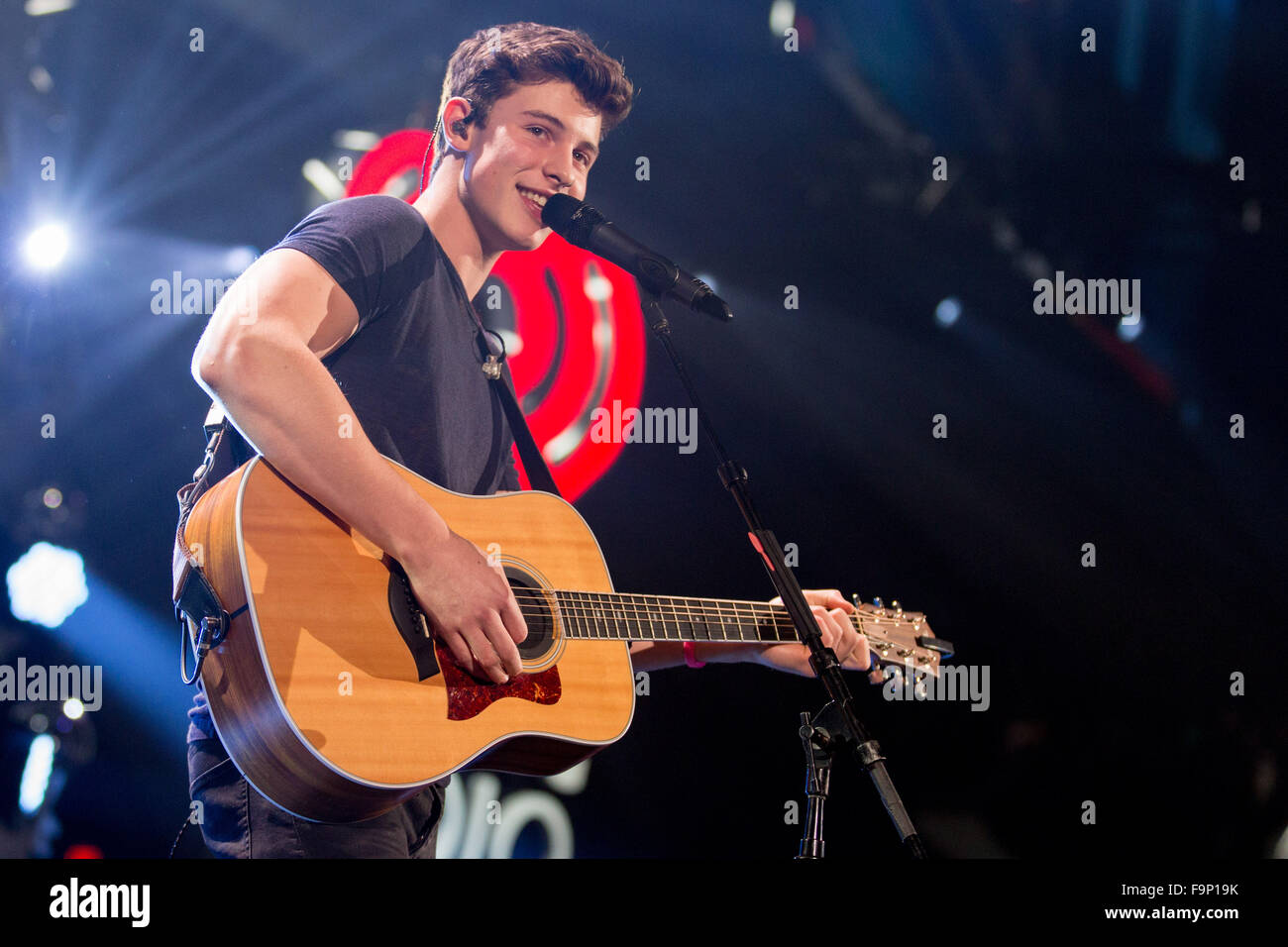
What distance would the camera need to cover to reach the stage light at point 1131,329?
134 inches

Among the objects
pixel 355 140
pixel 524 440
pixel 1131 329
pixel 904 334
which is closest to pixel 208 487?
pixel 524 440

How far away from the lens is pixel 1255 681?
3320 millimetres

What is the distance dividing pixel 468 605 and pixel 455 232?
1.05 metres

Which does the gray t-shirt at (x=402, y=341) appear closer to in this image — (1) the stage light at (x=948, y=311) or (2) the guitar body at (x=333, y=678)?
(2) the guitar body at (x=333, y=678)

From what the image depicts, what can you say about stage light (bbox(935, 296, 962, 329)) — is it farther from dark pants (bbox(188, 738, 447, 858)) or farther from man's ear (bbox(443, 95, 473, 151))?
dark pants (bbox(188, 738, 447, 858))

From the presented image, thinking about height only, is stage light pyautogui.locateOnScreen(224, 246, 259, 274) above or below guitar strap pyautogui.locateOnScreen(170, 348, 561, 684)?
above

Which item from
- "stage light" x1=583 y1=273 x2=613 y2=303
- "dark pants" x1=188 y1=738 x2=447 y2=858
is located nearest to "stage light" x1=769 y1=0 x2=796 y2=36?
"stage light" x1=583 y1=273 x2=613 y2=303

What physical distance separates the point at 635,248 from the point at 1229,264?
2.32 meters

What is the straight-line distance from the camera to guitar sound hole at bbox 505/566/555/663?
2211 millimetres

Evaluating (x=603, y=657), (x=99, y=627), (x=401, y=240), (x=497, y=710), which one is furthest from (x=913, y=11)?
(x=99, y=627)

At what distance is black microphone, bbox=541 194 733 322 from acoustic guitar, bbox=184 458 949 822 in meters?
0.59

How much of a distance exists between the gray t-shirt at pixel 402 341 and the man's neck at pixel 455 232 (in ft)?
0.37

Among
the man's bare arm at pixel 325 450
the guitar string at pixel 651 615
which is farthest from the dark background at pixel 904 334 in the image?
the man's bare arm at pixel 325 450

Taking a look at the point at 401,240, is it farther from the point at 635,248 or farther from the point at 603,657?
the point at 603,657
